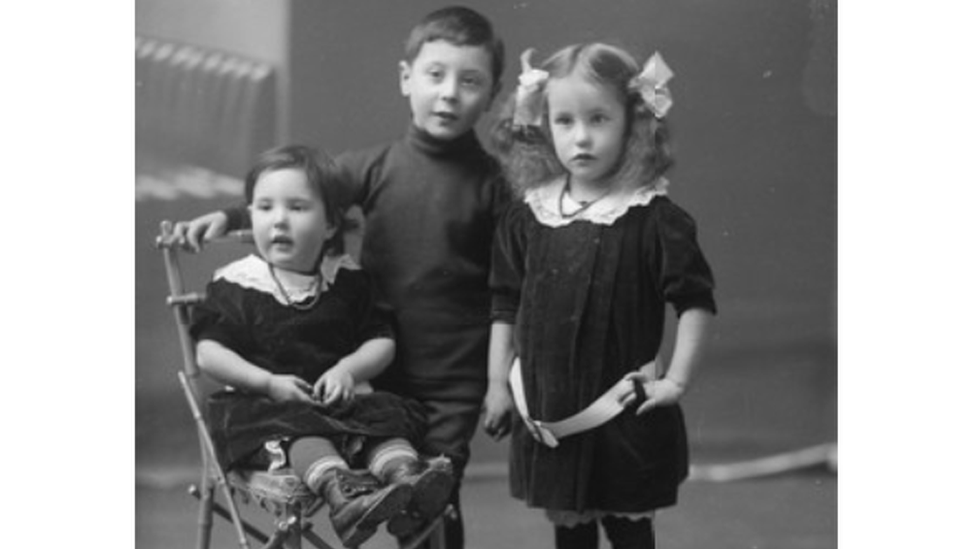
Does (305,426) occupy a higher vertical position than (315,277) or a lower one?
lower

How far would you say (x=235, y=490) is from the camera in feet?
9.84

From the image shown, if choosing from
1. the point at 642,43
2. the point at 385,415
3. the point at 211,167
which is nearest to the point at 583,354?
the point at 385,415

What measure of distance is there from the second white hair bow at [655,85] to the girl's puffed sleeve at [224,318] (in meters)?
0.81

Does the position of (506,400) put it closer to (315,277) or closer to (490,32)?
(315,277)

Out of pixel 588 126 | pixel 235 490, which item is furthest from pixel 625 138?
pixel 235 490

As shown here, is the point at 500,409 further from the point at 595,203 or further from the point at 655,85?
the point at 655,85

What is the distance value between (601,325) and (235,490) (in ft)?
2.46

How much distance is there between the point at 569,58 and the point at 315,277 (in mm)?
611

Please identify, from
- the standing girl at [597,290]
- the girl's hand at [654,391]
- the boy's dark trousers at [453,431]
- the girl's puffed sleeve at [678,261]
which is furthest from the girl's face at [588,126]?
the boy's dark trousers at [453,431]

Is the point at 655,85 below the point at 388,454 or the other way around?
the other way around

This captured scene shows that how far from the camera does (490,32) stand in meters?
2.96

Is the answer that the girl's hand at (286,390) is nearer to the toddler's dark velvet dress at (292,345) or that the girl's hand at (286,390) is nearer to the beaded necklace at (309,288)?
the toddler's dark velvet dress at (292,345)

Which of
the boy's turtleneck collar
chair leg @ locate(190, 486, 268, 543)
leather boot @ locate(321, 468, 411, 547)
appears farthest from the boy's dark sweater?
chair leg @ locate(190, 486, 268, 543)

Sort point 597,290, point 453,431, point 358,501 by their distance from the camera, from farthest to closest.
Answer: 1. point 453,431
2. point 597,290
3. point 358,501
